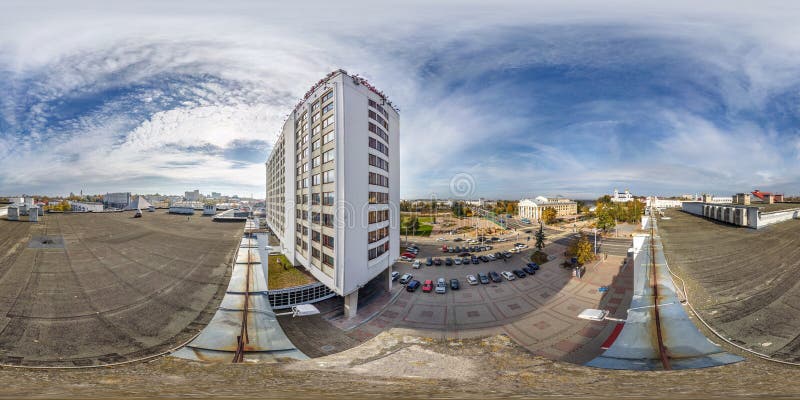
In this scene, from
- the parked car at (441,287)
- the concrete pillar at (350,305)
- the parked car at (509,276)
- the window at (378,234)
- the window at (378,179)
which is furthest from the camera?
the parked car at (509,276)

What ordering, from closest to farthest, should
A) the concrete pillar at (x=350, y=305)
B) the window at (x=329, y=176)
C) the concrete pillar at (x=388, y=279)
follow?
the window at (x=329, y=176), the concrete pillar at (x=350, y=305), the concrete pillar at (x=388, y=279)

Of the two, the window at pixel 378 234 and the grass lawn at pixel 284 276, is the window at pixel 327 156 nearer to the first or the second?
the window at pixel 378 234

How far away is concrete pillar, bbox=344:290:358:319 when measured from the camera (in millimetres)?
10227

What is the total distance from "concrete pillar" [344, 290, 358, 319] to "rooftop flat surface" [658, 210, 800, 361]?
9.40 meters

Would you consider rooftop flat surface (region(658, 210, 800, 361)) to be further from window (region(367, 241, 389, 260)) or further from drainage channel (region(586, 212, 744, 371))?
window (region(367, 241, 389, 260))

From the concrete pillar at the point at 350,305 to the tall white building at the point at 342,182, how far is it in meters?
0.04

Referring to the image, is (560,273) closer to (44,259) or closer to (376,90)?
(376,90)

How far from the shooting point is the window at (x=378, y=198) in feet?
34.1

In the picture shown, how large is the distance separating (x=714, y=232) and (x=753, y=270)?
292 centimetres

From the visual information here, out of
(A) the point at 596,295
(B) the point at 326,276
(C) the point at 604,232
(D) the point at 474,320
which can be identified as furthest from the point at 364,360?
(C) the point at 604,232

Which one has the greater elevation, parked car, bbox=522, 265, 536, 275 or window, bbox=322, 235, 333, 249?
window, bbox=322, 235, 333, 249

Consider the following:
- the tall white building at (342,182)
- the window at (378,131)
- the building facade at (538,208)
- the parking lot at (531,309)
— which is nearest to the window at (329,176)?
the tall white building at (342,182)

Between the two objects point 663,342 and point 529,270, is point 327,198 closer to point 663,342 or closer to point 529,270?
point 663,342

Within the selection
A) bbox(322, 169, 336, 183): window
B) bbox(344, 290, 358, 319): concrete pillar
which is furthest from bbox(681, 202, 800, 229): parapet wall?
bbox(344, 290, 358, 319): concrete pillar
